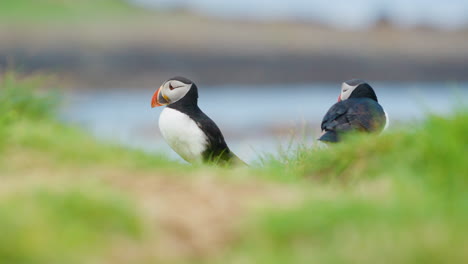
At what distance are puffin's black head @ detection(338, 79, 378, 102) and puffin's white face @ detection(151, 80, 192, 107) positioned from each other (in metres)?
1.64

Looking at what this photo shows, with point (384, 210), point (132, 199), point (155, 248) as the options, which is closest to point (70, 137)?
point (132, 199)

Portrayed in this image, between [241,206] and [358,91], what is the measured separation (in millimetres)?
3205

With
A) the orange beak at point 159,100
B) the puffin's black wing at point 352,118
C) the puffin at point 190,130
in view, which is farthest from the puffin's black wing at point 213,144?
the puffin's black wing at point 352,118

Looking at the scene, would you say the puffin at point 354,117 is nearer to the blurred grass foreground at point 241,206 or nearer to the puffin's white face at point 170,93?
the blurred grass foreground at point 241,206

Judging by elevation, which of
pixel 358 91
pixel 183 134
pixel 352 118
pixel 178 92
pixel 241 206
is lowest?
pixel 241 206

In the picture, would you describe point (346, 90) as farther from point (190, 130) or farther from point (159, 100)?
point (159, 100)

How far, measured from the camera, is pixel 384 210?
12.0 ft

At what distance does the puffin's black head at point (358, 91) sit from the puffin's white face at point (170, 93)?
5.36 ft

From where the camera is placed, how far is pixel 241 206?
155 inches

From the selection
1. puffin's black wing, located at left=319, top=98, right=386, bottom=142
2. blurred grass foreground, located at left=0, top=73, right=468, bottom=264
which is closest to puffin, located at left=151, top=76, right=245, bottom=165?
puffin's black wing, located at left=319, top=98, right=386, bottom=142

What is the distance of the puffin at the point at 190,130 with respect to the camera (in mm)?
6516

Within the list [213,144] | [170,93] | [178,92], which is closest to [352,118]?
[213,144]

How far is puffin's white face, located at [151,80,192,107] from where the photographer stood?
22.3 ft

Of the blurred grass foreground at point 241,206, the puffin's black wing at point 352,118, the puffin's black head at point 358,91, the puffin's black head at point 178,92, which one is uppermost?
the puffin's black head at point 178,92
